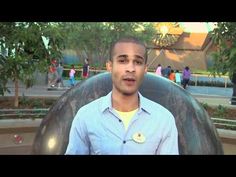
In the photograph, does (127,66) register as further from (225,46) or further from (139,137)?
(225,46)

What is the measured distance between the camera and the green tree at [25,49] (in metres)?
9.20

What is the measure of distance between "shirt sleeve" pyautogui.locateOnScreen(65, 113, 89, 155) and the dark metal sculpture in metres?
0.36

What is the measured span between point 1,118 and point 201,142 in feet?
16.0

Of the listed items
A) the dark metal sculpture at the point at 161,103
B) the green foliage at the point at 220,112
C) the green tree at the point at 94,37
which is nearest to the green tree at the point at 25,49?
the green foliage at the point at 220,112

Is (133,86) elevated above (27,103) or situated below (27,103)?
above

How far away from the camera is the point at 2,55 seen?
9477 mm

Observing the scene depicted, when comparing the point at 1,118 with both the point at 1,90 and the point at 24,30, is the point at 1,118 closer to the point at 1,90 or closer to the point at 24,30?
the point at 1,90

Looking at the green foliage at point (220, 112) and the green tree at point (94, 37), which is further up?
the green tree at point (94, 37)

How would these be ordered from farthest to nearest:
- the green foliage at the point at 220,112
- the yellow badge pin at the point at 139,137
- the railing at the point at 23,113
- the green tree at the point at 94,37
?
the green tree at the point at 94,37 → the green foliage at the point at 220,112 → the railing at the point at 23,113 → the yellow badge pin at the point at 139,137

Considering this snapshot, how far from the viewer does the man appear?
147 inches

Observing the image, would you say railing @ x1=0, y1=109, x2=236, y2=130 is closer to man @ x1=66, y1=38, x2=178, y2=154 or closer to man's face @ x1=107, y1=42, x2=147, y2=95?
man @ x1=66, y1=38, x2=178, y2=154

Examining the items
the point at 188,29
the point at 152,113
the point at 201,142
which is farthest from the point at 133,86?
the point at 188,29

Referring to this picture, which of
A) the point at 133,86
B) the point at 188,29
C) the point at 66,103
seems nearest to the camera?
the point at 133,86

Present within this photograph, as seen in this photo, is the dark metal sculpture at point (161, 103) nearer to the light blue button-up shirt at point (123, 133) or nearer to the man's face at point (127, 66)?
the light blue button-up shirt at point (123, 133)
